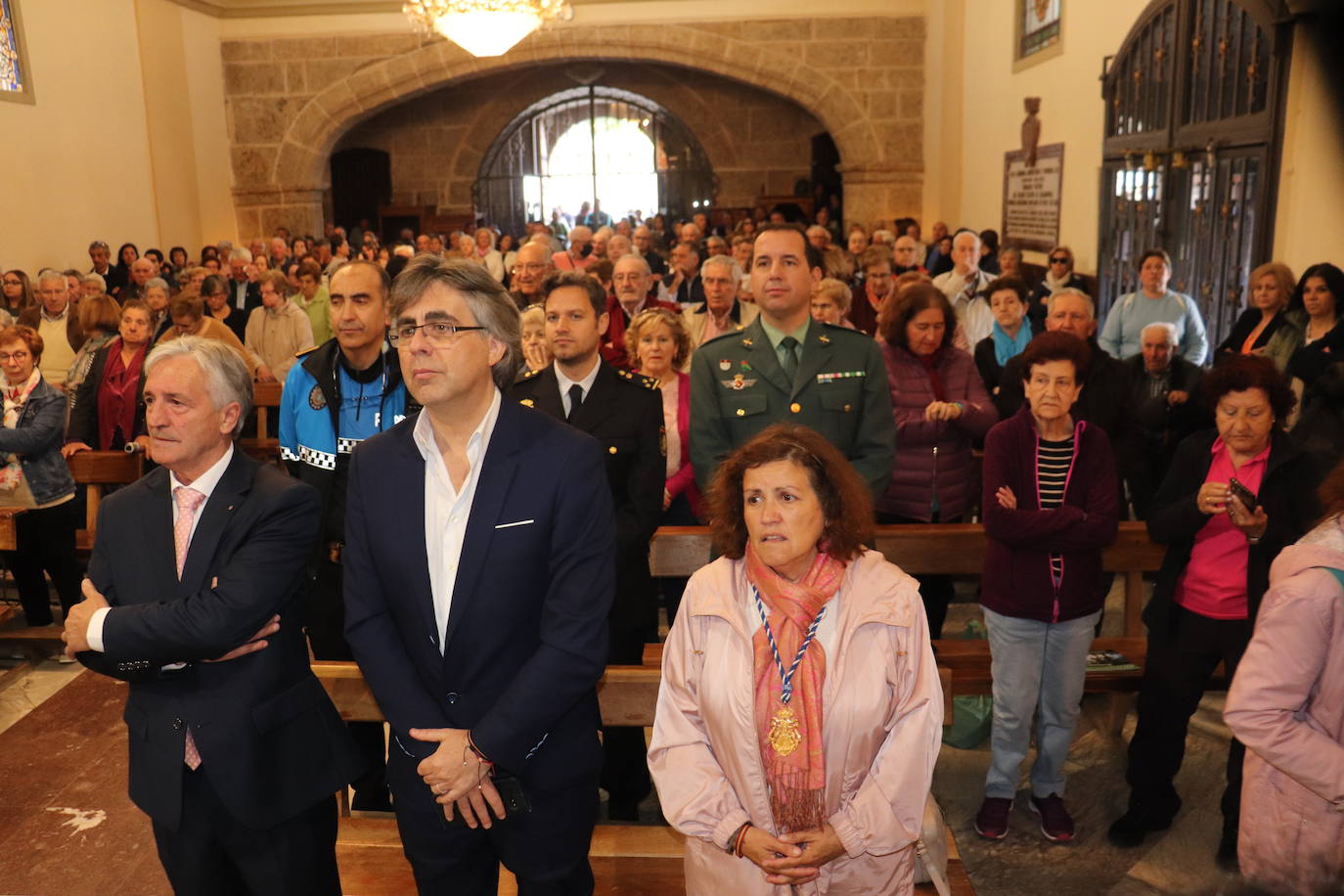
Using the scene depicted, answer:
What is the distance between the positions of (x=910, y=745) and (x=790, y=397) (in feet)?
4.01

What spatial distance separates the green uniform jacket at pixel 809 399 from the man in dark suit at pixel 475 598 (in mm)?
1027

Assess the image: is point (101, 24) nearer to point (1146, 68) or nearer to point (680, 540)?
point (1146, 68)

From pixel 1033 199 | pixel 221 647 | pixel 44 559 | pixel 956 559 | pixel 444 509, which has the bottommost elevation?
pixel 44 559

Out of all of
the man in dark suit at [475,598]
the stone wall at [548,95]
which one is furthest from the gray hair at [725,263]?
the stone wall at [548,95]

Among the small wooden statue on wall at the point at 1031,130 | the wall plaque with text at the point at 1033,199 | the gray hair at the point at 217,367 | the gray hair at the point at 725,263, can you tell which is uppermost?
the small wooden statue on wall at the point at 1031,130

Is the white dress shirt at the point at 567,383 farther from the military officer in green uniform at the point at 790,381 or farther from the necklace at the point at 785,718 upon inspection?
the necklace at the point at 785,718

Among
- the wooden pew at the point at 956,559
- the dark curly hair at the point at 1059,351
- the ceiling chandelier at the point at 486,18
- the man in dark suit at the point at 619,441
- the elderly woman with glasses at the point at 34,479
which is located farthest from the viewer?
the ceiling chandelier at the point at 486,18

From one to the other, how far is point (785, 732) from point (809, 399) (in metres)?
1.20

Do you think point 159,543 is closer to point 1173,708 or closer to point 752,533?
point 752,533

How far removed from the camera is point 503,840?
1911mm

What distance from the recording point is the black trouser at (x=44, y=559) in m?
4.51

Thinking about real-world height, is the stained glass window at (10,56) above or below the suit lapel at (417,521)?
above

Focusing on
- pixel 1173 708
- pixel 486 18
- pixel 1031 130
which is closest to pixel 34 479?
pixel 1173 708

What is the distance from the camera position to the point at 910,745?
6.19ft
